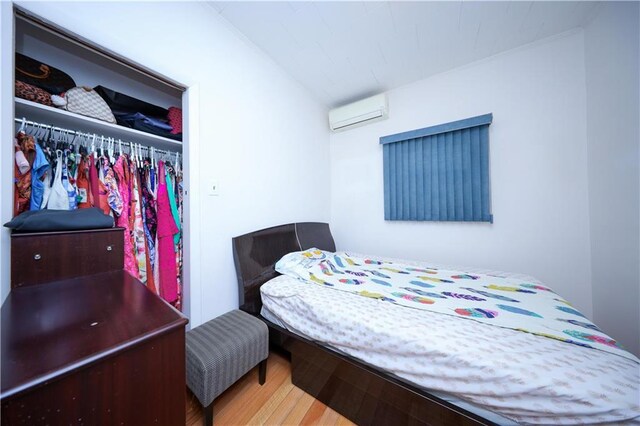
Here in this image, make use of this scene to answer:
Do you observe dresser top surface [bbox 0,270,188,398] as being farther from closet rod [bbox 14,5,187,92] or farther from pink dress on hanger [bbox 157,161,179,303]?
closet rod [bbox 14,5,187,92]

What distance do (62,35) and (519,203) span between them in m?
3.27

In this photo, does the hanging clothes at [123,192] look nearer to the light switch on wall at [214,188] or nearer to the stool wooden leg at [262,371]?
the light switch on wall at [214,188]

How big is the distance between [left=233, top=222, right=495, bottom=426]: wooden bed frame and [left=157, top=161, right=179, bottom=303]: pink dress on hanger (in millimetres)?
468

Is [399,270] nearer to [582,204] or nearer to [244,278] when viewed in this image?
[244,278]

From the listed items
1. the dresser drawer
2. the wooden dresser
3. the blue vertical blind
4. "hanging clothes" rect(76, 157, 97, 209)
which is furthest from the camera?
the blue vertical blind

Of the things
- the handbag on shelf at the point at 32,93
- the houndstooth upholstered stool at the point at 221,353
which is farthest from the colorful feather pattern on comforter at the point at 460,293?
the handbag on shelf at the point at 32,93

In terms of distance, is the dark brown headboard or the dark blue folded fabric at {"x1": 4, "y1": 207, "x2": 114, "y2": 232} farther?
the dark brown headboard

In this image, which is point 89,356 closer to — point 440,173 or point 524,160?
point 440,173

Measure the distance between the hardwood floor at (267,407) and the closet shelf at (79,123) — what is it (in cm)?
175

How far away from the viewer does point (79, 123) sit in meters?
1.28

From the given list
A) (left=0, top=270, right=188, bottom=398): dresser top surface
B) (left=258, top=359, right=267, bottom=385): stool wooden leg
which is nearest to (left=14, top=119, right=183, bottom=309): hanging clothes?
(left=0, top=270, right=188, bottom=398): dresser top surface

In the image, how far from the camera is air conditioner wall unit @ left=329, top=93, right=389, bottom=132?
2340mm

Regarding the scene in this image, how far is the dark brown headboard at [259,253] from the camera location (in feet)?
4.98

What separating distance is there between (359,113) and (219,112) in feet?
5.22
